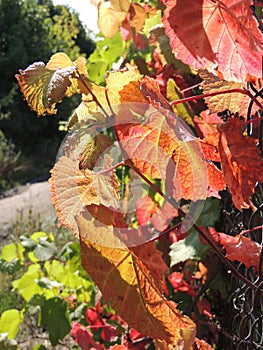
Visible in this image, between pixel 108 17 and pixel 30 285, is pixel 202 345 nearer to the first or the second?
pixel 108 17

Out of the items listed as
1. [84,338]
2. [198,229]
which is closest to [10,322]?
[84,338]

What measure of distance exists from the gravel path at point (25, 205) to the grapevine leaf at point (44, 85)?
16.6ft

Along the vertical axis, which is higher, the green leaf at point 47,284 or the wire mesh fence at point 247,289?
the wire mesh fence at point 247,289

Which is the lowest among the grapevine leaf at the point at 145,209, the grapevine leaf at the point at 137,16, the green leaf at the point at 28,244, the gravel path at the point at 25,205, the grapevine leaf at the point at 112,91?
the gravel path at the point at 25,205

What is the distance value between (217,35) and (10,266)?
1.46 meters

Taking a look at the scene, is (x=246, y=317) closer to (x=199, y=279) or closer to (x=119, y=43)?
(x=199, y=279)

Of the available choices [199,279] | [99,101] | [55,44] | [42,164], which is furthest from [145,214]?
[55,44]

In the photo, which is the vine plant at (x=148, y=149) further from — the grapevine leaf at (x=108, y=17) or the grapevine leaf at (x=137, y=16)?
the grapevine leaf at (x=137, y=16)

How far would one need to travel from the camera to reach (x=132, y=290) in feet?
1.75

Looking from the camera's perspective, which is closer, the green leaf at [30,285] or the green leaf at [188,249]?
the green leaf at [188,249]

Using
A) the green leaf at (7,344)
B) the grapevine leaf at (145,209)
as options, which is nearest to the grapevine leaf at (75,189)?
the grapevine leaf at (145,209)

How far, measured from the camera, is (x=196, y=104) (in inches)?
51.8

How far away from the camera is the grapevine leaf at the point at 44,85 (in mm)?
465

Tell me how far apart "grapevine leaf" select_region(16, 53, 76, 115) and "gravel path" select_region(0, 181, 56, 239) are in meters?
5.07
